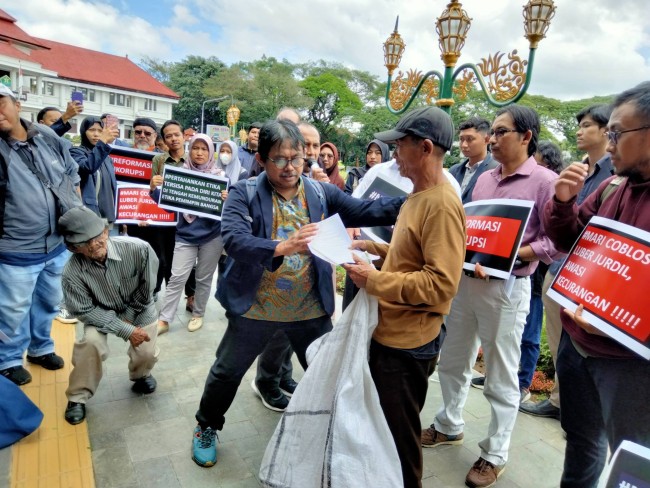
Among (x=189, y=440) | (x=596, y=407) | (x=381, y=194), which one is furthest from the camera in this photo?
(x=381, y=194)

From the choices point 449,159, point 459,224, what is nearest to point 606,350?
point 459,224

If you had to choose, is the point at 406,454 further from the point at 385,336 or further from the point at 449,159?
the point at 449,159

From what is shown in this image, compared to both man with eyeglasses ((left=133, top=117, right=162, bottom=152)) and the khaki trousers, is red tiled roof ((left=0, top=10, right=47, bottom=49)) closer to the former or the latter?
man with eyeglasses ((left=133, top=117, right=162, bottom=152))

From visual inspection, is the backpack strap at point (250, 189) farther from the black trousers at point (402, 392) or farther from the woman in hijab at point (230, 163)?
the woman in hijab at point (230, 163)

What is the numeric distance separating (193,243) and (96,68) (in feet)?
161

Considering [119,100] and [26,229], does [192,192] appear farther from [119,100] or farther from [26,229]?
[119,100]

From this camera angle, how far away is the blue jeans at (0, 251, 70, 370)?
3041mm

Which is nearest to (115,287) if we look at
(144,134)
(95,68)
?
(144,134)

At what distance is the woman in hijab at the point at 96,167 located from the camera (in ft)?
14.4

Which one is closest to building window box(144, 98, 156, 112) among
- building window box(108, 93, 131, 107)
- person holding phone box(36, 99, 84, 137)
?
building window box(108, 93, 131, 107)

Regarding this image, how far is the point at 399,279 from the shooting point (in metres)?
1.73

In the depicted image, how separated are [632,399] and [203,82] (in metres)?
59.5

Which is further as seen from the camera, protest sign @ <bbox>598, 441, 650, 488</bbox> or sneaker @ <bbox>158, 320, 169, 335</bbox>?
sneaker @ <bbox>158, 320, 169, 335</bbox>

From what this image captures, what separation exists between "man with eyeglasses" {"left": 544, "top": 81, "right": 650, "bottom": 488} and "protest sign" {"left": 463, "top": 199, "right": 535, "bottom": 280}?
0.96 feet
